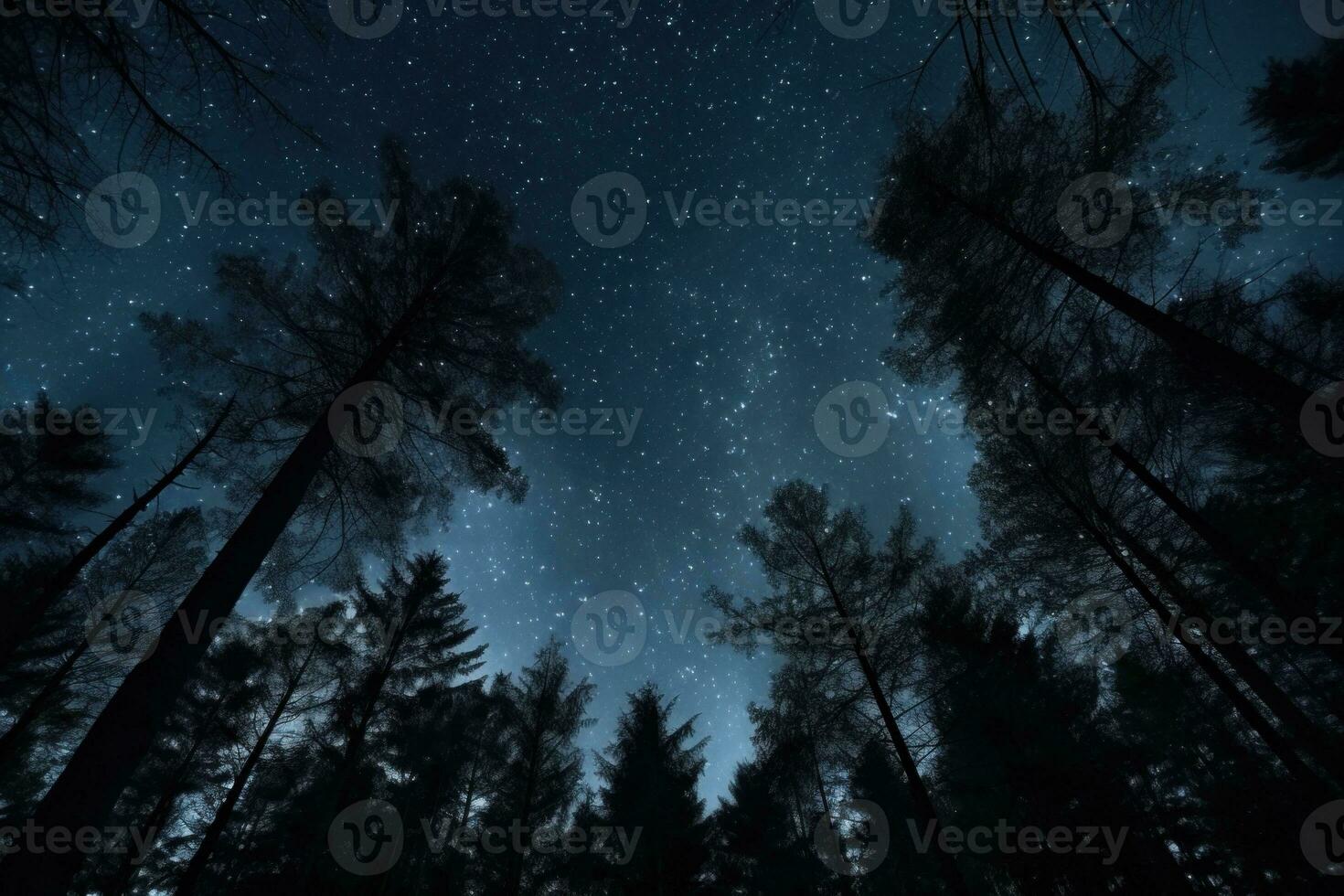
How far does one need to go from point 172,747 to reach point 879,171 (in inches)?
998

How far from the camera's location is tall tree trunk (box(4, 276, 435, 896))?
8.52 ft

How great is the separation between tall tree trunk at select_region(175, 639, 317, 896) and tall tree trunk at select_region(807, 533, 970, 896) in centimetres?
1224

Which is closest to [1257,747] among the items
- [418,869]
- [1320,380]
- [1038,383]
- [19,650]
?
[1320,380]

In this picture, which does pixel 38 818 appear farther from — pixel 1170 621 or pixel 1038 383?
pixel 1170 621

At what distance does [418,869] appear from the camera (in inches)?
526

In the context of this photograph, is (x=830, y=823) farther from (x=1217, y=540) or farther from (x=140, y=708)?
(x=140, y=708)

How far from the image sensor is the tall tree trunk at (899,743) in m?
5.94

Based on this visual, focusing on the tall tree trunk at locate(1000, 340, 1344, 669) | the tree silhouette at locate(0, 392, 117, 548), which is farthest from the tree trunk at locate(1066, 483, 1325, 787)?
the tree silhouette at locate(0, 392, 117, 548)

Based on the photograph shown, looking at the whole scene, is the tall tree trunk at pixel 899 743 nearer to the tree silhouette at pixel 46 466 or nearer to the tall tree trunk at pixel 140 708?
the tall tree trunk at pixel 140 708

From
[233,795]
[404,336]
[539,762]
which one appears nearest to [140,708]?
[404,336]

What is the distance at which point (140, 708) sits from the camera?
3.18 metres

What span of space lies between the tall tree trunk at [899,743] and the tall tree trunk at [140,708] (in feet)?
27.5

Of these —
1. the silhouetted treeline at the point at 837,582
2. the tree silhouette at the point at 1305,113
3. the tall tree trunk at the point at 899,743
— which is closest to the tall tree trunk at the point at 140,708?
the silhouetted treeline at the point at 837,582

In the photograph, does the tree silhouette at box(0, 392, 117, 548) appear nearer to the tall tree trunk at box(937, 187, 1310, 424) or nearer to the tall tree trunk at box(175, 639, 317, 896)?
the tall tree trunk at box(175, 639, 317, 896)
